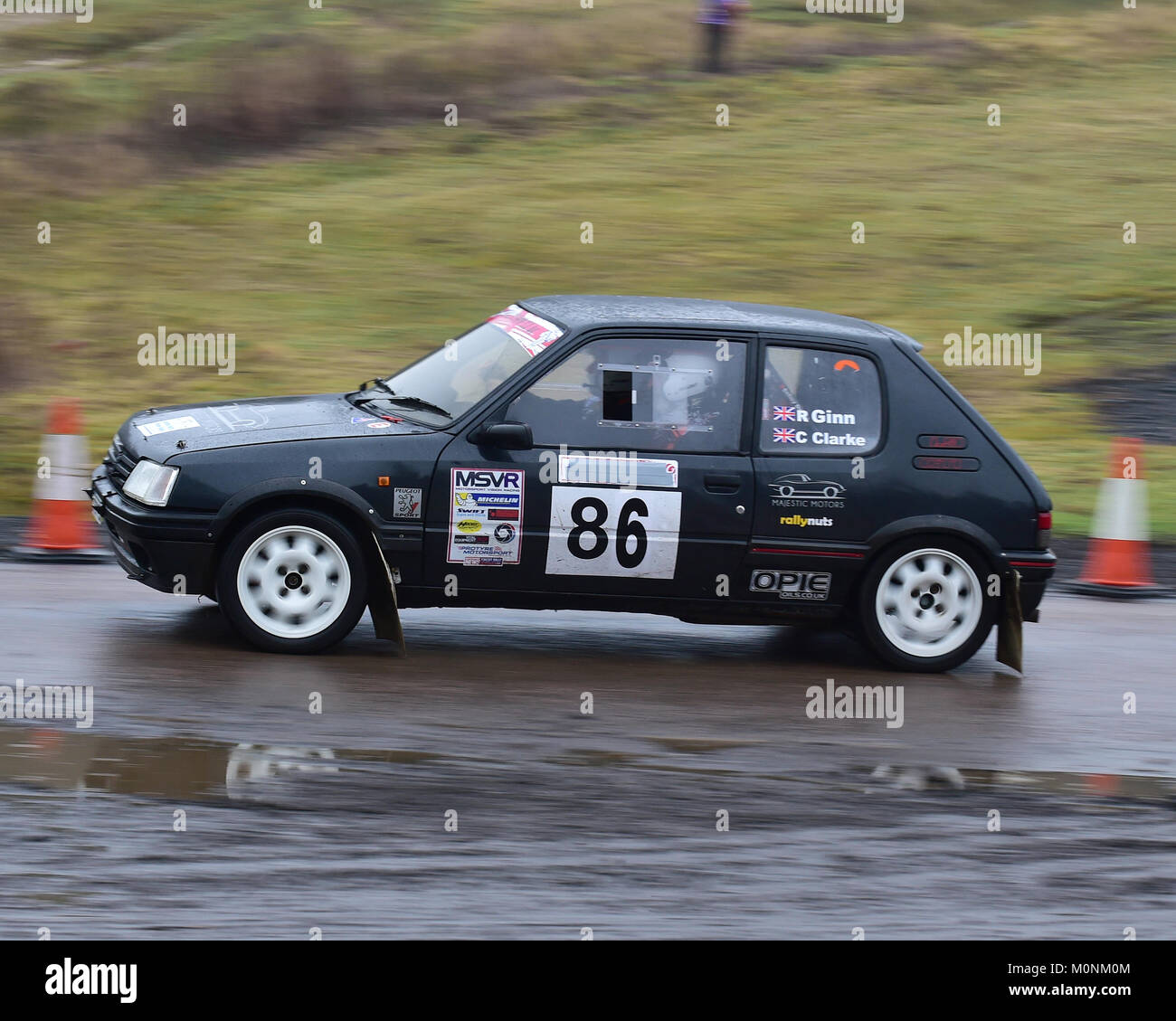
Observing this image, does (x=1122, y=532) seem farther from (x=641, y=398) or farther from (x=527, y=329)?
(x=527, y=329)

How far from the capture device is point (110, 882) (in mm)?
4922

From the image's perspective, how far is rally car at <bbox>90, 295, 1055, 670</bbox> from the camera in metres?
7.19

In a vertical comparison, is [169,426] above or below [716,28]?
below

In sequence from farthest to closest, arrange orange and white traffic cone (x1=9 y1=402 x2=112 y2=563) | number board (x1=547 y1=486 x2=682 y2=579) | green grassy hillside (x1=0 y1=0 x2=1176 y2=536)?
green grassy hillside (x1=0 y1=0 x2=1176 y2=536) → orange and white traffic cone (x1=9 y1=402 x2=112 y2=563) → number board (x1=547 y1=486 x2=682 y2=579)

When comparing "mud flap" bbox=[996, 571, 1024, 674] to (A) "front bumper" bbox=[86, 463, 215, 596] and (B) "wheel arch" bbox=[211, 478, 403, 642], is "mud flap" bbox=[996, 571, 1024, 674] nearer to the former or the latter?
(B) "wheel arch" bbox=[211, 478, 403, 642]

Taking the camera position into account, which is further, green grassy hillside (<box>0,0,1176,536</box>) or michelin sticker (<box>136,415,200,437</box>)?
green grassy hillside (<box>0,0,1176,536</box>)

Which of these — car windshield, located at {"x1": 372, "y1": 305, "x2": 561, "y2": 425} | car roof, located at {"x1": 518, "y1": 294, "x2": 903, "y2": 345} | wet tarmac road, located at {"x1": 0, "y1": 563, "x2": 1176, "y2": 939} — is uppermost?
car roof, located at {"x1": 518, "y1": 294, "x2": 903, "y2": 345}

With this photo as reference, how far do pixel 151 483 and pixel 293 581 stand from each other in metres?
0.78

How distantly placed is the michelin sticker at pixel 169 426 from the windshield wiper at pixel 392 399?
837 mm

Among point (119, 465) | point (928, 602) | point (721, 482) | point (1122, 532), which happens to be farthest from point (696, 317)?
point (1122, 532)

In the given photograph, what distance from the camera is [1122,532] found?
9.79 metres

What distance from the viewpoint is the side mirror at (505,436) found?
722 cm

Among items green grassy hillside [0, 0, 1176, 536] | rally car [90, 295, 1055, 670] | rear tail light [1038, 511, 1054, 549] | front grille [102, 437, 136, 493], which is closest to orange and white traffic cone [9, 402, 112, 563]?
green grassy hillside [0, 0, 1176, 536]

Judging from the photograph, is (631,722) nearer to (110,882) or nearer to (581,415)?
(581,415)
